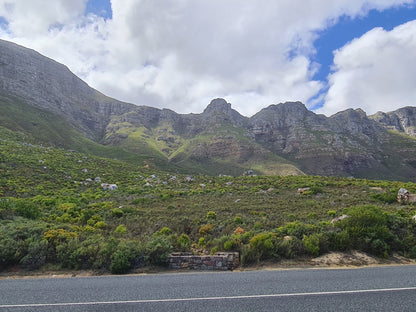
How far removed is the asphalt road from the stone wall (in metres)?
1.45

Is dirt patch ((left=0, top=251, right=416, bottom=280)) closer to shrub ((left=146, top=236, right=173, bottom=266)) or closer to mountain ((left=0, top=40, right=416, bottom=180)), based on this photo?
shrub ((left=146, top=236, right=173, bottom=266))

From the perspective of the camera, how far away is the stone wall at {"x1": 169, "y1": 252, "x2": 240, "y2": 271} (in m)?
10.3

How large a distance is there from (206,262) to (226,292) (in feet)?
13.0

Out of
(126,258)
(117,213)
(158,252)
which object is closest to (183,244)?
(158,252)

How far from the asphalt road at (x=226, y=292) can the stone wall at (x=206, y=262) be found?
1.45 meters

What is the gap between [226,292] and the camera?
6582mm

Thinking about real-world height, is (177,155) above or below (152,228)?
above

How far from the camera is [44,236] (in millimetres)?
11531

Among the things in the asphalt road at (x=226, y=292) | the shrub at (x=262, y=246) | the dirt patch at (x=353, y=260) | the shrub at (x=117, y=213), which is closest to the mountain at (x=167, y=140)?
the shrub at (x=117, y=213)

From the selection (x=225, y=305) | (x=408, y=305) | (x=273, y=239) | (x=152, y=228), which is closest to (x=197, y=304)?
(x=225, y=305)

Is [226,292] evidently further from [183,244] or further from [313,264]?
[183,244]

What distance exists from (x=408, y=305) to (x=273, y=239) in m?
6.42

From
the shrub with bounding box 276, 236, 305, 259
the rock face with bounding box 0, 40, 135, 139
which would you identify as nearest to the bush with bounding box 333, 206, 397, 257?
the shrub with bounding box 276, 236, 305, 259

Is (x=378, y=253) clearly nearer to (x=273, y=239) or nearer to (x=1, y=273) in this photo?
(x=273, y=239)
